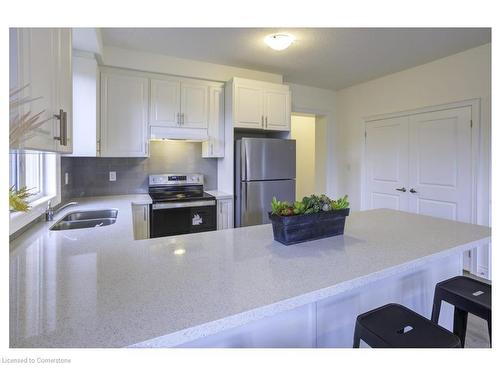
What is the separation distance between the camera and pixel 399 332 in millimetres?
1032

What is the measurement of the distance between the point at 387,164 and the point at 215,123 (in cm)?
242

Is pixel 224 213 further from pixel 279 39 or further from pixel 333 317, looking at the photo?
pixel 333 317

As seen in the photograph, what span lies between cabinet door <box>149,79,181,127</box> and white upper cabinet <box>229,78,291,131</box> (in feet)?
2.10

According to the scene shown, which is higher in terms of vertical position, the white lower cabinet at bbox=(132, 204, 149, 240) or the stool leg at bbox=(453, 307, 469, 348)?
the white lower cabinet at bbox=(132, 204, 149, 240)

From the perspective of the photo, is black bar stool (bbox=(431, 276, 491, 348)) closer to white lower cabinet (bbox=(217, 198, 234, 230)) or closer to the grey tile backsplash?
white lower cabinet (bbox=(217, 198, 234, 230))

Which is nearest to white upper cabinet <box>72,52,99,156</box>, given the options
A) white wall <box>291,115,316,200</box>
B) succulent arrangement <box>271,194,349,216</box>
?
succulent arrangement <box>271,194,349,216</box>

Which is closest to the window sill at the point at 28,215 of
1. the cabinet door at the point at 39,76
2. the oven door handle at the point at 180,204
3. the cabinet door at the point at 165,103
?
the cabinet door at the point at 39,76

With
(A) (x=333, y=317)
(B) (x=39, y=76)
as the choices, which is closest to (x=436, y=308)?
(A) (x=333, y=317)

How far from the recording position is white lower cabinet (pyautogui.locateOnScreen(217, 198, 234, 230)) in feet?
10.2

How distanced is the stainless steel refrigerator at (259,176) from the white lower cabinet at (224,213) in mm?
75

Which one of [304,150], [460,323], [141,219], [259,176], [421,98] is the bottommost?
[460,323]

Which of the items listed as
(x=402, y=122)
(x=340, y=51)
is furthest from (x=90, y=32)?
(x=402, y=122)
